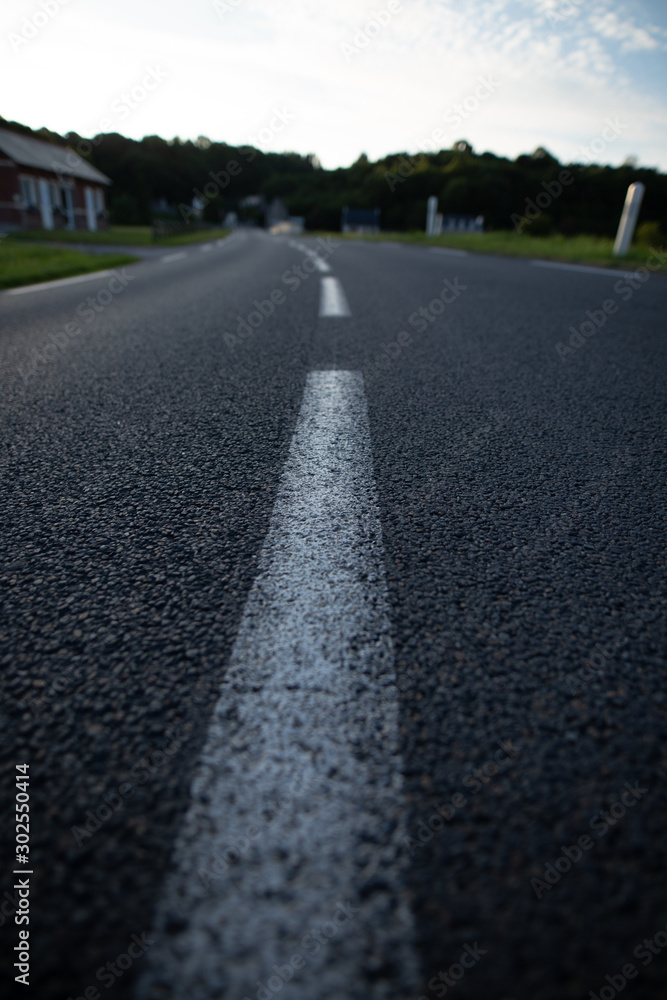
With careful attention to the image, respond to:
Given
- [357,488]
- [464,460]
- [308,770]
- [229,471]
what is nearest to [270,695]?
[308,770]

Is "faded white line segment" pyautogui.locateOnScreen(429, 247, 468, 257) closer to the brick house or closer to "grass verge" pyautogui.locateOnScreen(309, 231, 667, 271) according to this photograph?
"grass verge" pyautogui.locateOnScreen(309, 231, 667, 271)

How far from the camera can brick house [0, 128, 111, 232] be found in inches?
1136

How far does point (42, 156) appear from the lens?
33500mm

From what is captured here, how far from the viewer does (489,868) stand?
0.71 m

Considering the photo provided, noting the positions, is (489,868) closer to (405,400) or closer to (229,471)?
(229,471)

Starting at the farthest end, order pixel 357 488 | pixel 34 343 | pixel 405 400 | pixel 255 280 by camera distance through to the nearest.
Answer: pixel 255 280 → pixel 34 343 → pixel 405 400 → pixel 357 488

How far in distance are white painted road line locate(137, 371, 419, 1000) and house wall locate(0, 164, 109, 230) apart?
34.6 metres

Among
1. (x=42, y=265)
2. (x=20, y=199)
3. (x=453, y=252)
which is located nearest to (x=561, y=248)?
(x=453, y=252)

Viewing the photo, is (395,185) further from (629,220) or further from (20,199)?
(629,220)

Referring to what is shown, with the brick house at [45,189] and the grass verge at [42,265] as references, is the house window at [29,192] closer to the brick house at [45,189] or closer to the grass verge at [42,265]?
the brick house at [45,189]

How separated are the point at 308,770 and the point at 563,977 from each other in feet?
1.22

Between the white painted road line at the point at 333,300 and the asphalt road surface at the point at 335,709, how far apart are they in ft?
10.0

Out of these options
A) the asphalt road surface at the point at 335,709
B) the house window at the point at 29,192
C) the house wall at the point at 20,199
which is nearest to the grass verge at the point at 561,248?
the asphalt road surface at the point at 335,709

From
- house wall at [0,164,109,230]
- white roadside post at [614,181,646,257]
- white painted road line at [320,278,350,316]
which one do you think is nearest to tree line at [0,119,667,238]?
house wall at [0,164,109,230]
